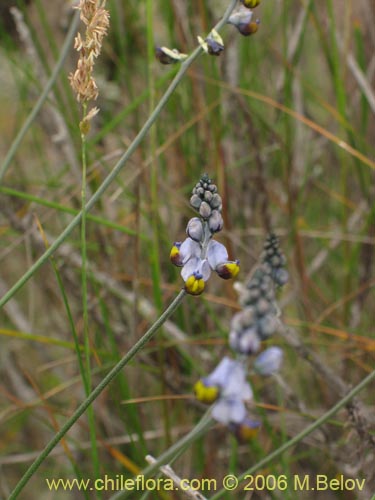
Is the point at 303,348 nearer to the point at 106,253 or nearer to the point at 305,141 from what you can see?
the point at 106,253

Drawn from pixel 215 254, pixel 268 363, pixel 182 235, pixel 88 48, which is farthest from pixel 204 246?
pixel 182 235

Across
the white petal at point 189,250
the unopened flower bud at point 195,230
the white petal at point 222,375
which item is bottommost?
the white petal at point 222,375

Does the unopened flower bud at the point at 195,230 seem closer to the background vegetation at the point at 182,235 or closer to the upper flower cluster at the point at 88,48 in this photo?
the upper flower cluster at the point at 88,48

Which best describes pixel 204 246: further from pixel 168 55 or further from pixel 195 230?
pixel 168 55

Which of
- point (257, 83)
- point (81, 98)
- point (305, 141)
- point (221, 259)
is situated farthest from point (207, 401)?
point (305, 141)

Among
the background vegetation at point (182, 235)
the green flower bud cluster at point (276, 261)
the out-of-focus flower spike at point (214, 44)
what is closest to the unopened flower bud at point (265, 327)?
A: the green flower bud cluster at point (276, 261)

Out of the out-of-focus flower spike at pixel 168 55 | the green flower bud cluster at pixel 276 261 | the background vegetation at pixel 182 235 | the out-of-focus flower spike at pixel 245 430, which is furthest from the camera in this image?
the background vegetation at pixel 182 235

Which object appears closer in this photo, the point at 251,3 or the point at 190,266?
the point at 190,266

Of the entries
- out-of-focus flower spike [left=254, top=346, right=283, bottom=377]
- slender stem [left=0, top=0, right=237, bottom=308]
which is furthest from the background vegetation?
out-of-focus flower spike [left=254, top=346, right=283, bottom=377]
